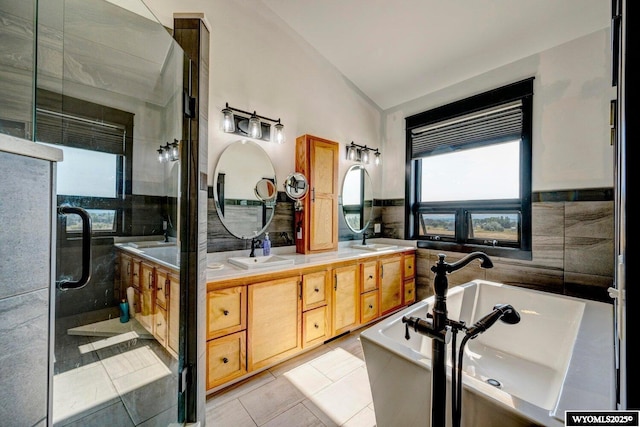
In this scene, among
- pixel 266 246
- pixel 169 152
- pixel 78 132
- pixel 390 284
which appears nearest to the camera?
pixel 78 132

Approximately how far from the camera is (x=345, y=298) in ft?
8.00

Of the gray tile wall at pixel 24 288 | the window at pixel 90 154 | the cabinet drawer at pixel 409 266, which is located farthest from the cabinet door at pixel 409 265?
the gray tile wall at pixel 24 288

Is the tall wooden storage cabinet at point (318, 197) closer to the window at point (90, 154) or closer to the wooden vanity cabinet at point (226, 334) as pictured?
the wooden vanity cabinet at point (226, 334)

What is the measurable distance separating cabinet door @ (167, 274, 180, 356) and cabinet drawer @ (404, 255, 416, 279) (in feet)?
8.33

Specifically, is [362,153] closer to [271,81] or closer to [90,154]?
[271,81]

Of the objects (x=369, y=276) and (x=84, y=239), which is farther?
(x=369, y=276)

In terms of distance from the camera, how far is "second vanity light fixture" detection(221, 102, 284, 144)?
2.19 meters

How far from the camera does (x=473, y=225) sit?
2.90 meters

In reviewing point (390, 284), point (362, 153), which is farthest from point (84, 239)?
point (362, 153)

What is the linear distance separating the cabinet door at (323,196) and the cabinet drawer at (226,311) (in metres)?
1.02

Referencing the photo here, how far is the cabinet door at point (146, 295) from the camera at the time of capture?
135 centimetres

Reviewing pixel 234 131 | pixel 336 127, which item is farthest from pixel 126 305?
pixel 336 127

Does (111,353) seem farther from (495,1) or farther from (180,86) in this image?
(495,1)

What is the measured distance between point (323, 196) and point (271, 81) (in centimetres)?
132
